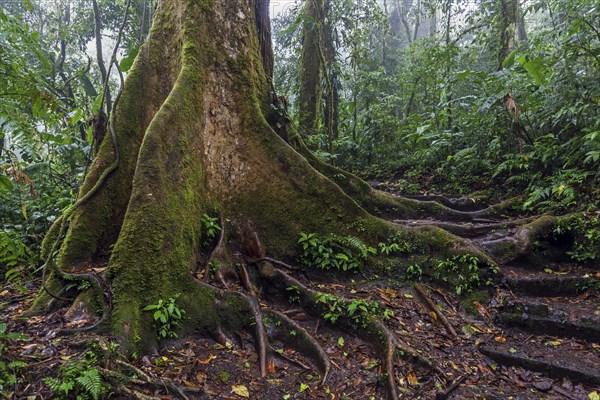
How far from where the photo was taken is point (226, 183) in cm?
523

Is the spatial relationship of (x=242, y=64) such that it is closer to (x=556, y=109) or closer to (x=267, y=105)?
(x=267, y=105)

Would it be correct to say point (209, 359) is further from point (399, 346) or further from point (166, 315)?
point (399, 346)

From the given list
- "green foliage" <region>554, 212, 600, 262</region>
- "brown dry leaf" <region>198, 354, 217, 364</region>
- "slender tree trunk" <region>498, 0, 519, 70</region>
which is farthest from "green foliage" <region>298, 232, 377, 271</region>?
"slender tree trunk" <region>498, 0, 519, 70</region>

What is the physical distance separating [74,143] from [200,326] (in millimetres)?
7776

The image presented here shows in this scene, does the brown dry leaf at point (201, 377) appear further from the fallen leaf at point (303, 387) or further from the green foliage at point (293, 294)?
the green foliage at point (293, 294)

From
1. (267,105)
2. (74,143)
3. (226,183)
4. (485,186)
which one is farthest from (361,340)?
(74,143)

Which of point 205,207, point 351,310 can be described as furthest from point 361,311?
point 205,207

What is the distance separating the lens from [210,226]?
4762 millimetres

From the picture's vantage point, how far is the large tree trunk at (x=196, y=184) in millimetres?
3938

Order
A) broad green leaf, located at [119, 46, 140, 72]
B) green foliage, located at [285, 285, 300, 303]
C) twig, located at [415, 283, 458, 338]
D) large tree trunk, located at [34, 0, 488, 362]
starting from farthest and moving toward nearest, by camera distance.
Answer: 1. broad green leaf, located at [119, 46, 140, 72]
2. green foliage, located at [285, 285, 300, 303]
3. twig, located at [415, 283, 458, 338]
4. large tree trunk, located at [34, 0, 488, 362]

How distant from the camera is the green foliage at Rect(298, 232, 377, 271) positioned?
5074 millimetres

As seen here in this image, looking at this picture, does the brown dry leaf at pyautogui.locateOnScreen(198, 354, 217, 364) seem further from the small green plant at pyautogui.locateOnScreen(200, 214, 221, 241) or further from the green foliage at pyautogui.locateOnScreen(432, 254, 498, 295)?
the green foliage at pyautogui.locateOnScreen(432, 254, 498, 295)

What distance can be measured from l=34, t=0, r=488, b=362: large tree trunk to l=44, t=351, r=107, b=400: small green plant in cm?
109

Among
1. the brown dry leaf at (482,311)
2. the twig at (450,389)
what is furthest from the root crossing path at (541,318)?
the twig at (450,389)
